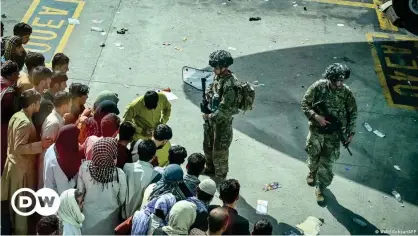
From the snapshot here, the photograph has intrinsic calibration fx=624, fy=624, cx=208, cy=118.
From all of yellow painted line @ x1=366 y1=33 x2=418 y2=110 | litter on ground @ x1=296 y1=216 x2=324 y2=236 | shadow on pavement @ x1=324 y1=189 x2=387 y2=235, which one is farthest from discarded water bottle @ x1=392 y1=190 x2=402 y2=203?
yellow painted line @ x1=366 y1=33 x2=418 y2=110

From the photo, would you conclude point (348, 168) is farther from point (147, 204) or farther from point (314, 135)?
point (147, 204)

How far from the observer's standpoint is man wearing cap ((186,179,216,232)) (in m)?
5.43

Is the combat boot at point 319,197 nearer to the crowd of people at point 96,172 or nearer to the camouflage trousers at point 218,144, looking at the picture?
the camouflage trousers at point 218,144

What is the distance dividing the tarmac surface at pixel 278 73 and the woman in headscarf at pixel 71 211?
2.54 meters

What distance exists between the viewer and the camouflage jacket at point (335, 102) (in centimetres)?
712

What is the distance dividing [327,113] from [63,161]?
10.1 feet

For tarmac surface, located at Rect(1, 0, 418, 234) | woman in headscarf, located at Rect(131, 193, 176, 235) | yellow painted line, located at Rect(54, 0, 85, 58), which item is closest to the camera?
woman in headscarf, located at Rect(131, 193, 176, 235)

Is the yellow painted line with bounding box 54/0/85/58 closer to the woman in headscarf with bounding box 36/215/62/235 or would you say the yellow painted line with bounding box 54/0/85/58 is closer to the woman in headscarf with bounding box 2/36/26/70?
the woman in headscarf with bounding box 2/36/26/70

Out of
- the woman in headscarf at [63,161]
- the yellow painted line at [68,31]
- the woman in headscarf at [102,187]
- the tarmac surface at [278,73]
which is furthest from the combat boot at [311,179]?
the yellow painted line at [68,31]

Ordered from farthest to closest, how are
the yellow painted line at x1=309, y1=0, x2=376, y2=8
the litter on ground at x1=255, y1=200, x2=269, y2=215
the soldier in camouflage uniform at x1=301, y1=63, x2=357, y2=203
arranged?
the yellow painted line at x1=309, y1=0, x2=376, y2=8 → the litter on ground at x1=255, y1=200, x2=269, y2=215 → the soldier in camouflage uniform at x1=301, y1=63, x2=357, y2=203

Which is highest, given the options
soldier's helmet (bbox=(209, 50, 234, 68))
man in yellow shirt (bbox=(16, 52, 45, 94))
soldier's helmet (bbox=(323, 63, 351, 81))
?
soldier's helmet (bbox=(209, 50, 234, 68))

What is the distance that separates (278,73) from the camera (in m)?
10.3

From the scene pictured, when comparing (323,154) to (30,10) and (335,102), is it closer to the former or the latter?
(335,102)

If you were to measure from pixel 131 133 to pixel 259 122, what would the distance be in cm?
324
